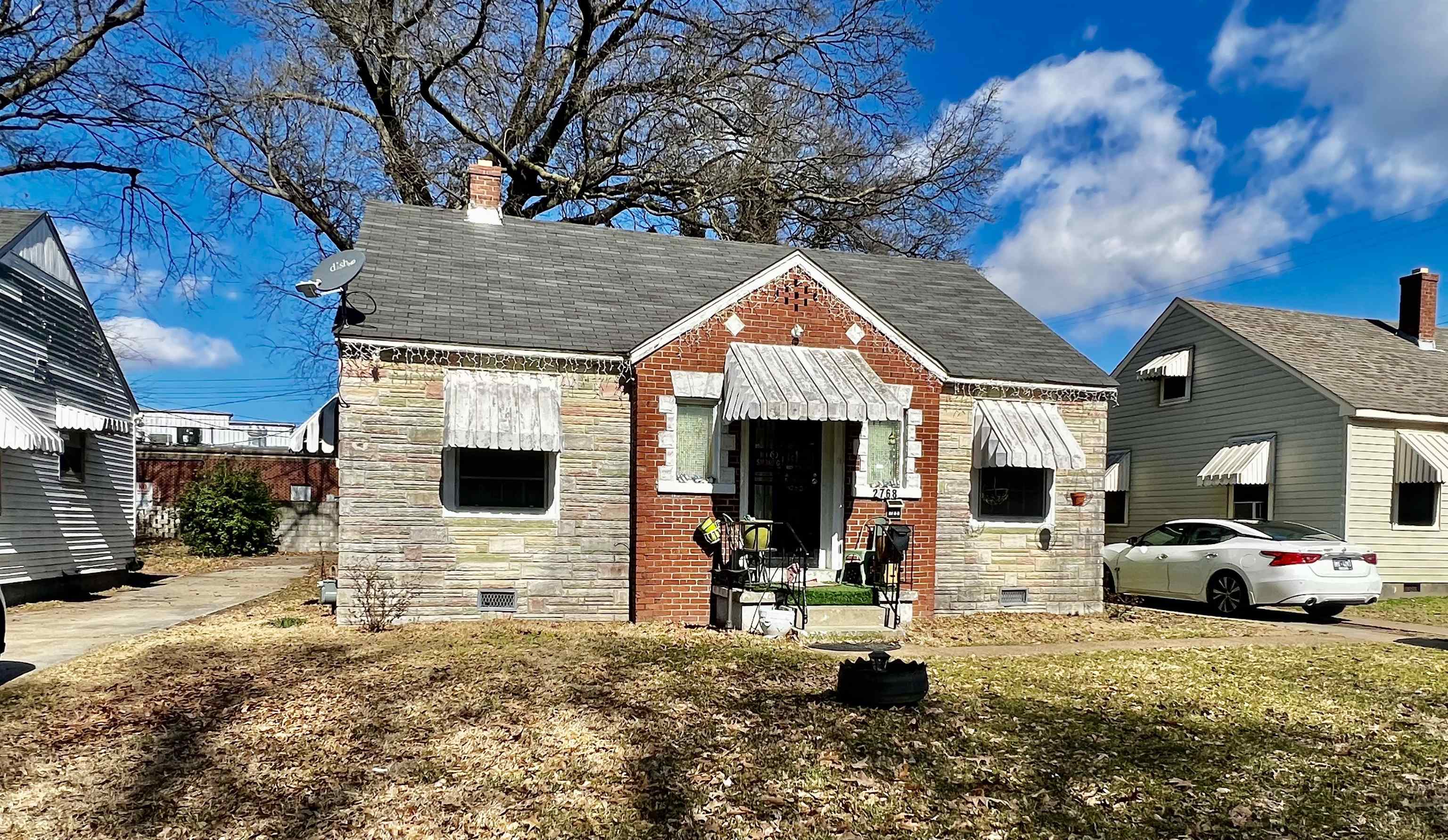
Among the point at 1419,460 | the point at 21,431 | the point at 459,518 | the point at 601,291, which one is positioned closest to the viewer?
the point at 459,518

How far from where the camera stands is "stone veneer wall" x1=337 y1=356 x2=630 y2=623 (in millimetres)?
11000

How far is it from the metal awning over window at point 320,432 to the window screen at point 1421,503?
18.8 m

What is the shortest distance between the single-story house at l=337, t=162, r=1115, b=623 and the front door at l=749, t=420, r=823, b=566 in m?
0.03

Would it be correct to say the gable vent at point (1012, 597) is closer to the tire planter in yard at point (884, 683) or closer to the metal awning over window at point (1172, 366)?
the tire planter in yard at point (884, 683)

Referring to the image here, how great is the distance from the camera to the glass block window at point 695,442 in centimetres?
1159

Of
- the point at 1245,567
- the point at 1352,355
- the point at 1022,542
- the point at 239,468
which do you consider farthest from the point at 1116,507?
the point at 239,468

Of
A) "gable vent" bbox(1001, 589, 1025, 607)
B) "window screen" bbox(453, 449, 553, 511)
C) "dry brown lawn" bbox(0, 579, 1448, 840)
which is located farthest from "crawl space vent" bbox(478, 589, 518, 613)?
"gable vent" bbox(1001, 589, 1025, 607)

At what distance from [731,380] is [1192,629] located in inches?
271

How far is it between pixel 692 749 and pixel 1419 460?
54.4 ft

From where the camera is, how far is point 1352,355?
19.1 m

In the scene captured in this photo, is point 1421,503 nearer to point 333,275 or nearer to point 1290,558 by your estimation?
point 1290,558

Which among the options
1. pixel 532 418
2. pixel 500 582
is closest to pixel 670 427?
pixel 532 418

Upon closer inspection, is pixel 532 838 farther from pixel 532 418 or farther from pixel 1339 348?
pixel 1339 348

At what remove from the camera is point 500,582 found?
1145cm
